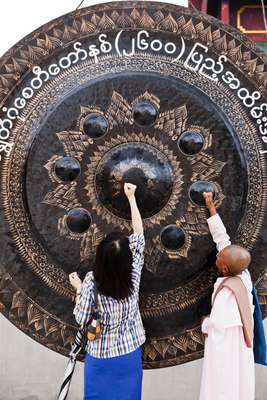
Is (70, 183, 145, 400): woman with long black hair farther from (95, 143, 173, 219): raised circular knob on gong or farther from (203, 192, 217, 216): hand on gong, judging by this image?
(203, 192, 217, 216): hand on gong

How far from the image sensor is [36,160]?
5.48ft

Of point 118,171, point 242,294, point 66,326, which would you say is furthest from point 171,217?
point 66,326

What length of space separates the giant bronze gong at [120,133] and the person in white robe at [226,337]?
0.24 feet

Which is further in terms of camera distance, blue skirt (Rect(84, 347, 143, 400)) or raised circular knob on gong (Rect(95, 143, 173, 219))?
blue skirt (Rect(84, 347, 143, 400))

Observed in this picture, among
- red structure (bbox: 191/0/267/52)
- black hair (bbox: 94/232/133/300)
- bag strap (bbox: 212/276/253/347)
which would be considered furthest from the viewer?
red structure (bbox: 191/0/267/52)

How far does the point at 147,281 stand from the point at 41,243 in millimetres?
335

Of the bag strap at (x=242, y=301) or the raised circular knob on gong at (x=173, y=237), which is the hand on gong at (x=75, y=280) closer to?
the raised circular knob on gong at (x=173, y=237)

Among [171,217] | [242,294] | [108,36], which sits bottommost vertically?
[242,294]

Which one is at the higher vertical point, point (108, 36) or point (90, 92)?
point (108, 36)

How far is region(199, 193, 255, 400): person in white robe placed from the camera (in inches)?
65.9

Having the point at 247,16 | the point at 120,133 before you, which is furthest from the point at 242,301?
the point at 247,16

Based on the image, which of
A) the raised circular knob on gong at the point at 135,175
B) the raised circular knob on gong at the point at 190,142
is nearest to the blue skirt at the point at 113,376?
the raised circular knob on gong at the point at 135,175

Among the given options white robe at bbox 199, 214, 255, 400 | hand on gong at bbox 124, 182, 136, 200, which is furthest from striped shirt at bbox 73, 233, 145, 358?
white robe at bbox 199, 214, 255, 400

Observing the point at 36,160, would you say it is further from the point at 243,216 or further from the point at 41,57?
the point at 243,216
